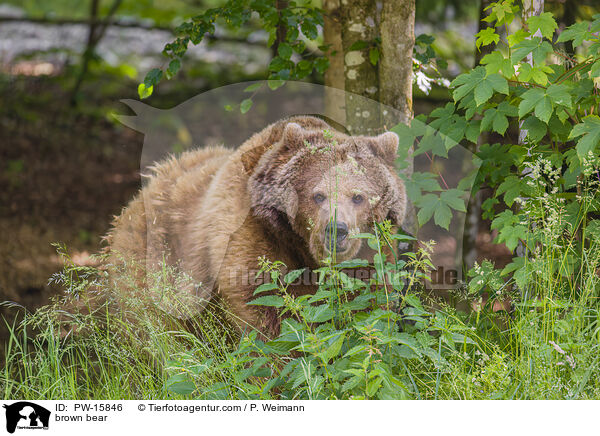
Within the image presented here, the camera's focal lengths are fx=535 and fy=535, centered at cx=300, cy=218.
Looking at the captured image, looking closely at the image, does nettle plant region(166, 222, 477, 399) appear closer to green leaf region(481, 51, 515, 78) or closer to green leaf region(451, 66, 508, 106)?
green leaf region(451, 66, 508, 106)

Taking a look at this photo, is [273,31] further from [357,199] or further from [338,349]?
[338,349]

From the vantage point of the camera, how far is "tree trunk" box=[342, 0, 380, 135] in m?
3.37

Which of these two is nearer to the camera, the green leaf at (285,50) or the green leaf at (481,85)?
the green leaf at (481,85)

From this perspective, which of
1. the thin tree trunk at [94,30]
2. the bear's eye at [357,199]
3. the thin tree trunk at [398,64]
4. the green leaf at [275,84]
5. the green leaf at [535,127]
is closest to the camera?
the bear's eye at [357,199]

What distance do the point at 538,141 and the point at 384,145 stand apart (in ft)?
3.00

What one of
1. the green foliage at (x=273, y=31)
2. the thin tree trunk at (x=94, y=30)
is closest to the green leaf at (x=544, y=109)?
the green foliage at (x=273, y=31)

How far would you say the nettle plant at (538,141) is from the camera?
267 centimetres

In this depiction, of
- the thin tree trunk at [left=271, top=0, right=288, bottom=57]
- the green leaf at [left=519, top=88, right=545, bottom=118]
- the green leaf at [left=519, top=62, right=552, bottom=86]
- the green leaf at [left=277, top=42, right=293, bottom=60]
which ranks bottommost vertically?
the green leaf at [left=519, top=88, right=545, bottom=118]

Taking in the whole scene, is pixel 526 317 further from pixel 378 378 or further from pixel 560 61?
pixel 560 61

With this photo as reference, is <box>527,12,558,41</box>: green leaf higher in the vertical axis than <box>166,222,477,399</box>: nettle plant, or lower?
higher

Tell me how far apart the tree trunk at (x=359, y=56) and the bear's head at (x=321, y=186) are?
1.54ft

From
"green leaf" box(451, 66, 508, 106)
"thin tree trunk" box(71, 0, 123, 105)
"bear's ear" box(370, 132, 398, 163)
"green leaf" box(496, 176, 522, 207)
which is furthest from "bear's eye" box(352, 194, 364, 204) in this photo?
"thin tree trunk" box(71, 0, 123, 105)
